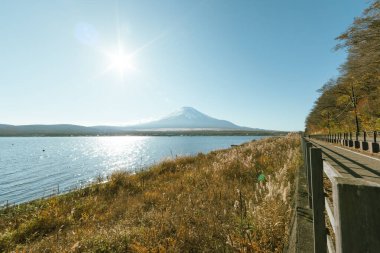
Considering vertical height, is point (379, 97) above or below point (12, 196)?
above

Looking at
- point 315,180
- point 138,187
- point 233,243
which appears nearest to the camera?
point 315,180

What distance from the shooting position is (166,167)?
15273 millimetres

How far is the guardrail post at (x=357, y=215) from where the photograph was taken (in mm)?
941

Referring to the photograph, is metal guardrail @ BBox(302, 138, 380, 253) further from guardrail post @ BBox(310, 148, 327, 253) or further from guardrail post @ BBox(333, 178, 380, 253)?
guardrail post @ BBox(310, 148, 327, 253)

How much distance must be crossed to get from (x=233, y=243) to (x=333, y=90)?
43.0m

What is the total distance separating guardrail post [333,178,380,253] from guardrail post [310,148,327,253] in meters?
1.79

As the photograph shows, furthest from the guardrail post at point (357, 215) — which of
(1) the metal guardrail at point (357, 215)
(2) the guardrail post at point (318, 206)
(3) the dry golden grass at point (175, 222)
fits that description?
(3) the dry golden grass at point (175, 222)

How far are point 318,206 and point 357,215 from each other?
1.94m

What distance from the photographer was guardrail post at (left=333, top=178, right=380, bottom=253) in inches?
37.1

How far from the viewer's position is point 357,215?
0.99 m

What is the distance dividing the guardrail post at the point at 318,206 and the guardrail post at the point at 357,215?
5.88 feet

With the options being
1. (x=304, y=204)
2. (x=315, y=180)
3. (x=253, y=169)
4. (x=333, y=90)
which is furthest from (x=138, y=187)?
(x=333, y=90)

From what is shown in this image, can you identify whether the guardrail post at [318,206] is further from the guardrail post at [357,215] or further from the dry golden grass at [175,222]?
the guardrail post at [357,215]

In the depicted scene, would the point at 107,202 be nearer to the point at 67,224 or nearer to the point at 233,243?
the point at 67,224
